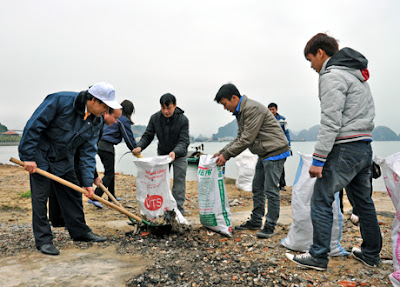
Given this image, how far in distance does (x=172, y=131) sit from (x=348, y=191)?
230 centimetres

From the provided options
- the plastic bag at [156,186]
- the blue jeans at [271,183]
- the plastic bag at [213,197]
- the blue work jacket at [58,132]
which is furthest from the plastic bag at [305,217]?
the blue work jacket at [58,132]

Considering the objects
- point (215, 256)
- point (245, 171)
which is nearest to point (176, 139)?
point (215, 256)

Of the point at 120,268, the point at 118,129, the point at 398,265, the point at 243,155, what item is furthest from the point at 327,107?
the point at 243,155

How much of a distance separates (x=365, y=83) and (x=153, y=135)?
2799 millimetres

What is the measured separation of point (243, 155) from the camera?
22.3 feet

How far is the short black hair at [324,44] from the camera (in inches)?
91.5

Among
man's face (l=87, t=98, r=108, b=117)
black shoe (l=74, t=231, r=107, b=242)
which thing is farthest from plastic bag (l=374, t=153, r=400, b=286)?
black shoe (l=74, t=231, r=107, b=242)

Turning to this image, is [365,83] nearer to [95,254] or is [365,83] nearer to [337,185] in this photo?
[337,185]

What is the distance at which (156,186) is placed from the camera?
344 centimetres

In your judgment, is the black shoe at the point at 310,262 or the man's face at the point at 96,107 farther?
the man's face at the point at 96,107

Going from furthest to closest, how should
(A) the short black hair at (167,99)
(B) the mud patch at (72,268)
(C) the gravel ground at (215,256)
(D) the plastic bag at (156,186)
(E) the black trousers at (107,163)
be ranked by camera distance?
(E) the black trousers at (107,163) → (A) the short black hair at (167,99) → (D) the plastic bag at (156,186) → (C) the gravel ground at (215,256) → (B) the mud patch at (72,268)

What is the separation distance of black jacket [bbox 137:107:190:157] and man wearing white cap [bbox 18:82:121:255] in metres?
1.11

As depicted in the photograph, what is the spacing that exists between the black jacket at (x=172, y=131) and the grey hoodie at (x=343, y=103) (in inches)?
81.2

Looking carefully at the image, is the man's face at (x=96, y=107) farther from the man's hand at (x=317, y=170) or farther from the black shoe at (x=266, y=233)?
the black shoe at (x=266, y=233)
